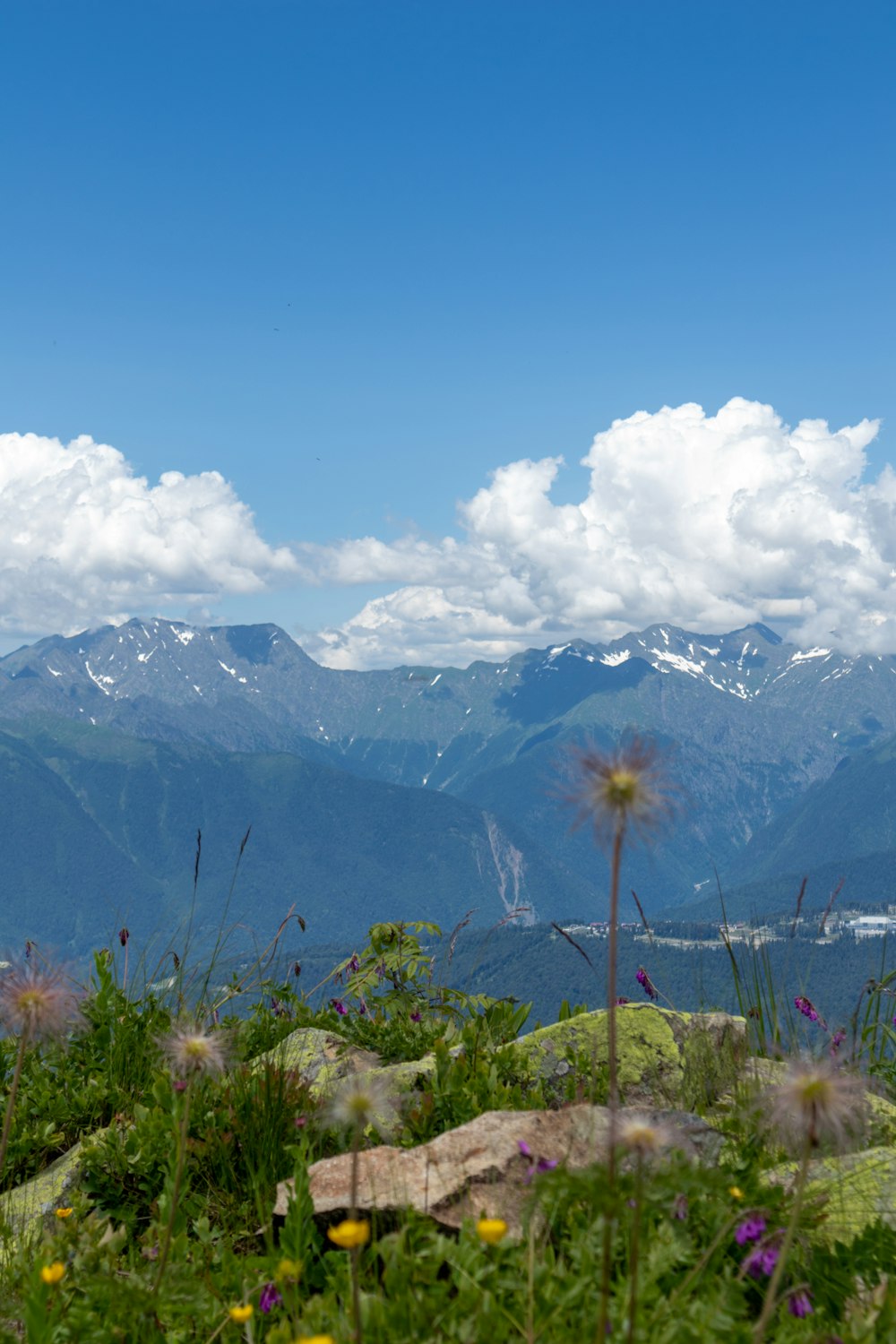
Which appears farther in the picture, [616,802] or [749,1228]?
[749,1228]

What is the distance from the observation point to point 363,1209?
416 cm

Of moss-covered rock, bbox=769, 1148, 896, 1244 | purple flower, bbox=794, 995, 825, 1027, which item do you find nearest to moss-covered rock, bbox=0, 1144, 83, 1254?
moss-covered rock, bbox=769, 1148, 896, 1244

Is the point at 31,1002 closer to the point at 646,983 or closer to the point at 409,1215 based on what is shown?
the point at 409,1215

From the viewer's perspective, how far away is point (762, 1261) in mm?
3312

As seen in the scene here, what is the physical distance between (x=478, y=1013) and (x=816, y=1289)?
4.98 m

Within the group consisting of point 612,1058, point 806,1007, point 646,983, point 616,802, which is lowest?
point 806,1007

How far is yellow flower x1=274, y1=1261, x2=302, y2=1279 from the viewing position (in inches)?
127

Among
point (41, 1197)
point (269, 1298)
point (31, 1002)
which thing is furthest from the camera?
point (41, 1197)

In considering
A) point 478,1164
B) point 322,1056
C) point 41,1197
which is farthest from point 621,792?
point 322,1056

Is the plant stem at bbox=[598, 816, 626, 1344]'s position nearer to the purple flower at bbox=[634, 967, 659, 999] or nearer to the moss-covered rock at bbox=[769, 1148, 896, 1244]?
the moss-covered rock at bbox=[769, 1148, 896, 1244]

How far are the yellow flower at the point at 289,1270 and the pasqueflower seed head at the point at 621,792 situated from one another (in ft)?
6.32

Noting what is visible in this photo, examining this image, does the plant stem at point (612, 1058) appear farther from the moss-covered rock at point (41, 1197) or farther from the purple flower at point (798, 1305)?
the moss-covered rock at point (41, 1197)

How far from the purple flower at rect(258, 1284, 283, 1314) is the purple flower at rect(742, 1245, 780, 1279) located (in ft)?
5.53

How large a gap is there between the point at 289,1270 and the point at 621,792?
2099mm
